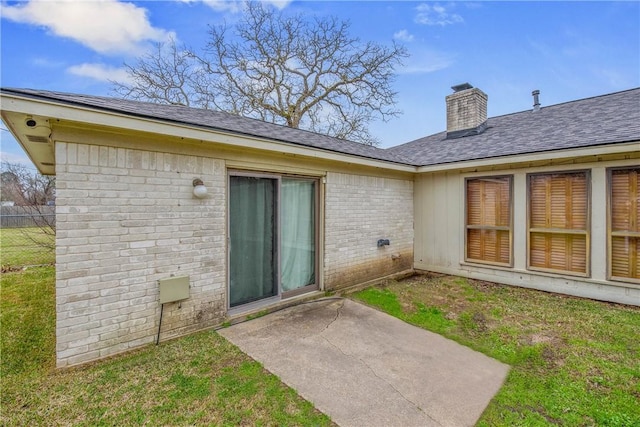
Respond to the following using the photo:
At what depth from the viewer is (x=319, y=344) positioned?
3.45 m

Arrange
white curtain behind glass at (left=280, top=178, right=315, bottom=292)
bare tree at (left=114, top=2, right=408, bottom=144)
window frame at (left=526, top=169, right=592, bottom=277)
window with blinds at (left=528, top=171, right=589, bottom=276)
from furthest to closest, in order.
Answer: bare tree at (left=114, top=2, right=408, bottom=144) → window with blinds at (left=528, top=171, right=589, bottom=276) → window frame at (left=526, top=169, right=592, bottom=277) → white curtain behind glass at (left=280, top=178, right=315, bottom=292)

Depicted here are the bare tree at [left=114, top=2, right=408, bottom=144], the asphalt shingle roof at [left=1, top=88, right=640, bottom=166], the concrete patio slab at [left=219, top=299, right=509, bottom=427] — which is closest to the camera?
the concrete patio slab at [left=219, top=299, right=509, bottom=427]

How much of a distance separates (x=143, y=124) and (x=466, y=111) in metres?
8.27

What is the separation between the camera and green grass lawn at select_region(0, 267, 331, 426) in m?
2.23

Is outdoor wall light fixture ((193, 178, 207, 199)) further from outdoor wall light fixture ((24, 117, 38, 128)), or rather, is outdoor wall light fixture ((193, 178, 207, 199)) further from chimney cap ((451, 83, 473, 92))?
chimney cap ((451, 83, 473, 92))

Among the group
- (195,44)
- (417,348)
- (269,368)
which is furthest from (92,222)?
(195,44)

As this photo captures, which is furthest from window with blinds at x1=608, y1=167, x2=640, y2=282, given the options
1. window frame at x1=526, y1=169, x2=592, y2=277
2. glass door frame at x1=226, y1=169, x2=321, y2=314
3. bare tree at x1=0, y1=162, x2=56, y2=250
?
bare tree at x1=0, y1=162, x2=56, y2=250

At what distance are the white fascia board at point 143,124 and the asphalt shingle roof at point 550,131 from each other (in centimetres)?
361


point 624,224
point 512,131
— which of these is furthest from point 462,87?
point 624,224

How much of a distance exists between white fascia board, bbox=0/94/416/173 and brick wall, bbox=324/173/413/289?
3.49ft

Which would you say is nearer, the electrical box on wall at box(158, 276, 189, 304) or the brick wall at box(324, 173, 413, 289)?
the electrical box on wall at box(158, 276, 189, 304)

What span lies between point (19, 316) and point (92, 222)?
2885 mm

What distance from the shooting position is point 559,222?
17.7 feet

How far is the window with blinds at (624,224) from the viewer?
4746 mm
